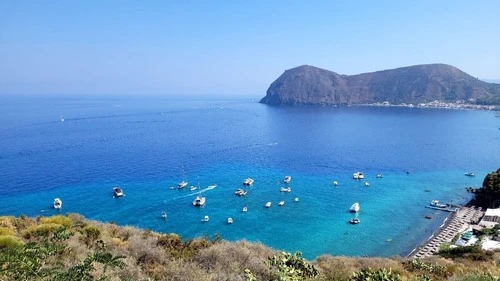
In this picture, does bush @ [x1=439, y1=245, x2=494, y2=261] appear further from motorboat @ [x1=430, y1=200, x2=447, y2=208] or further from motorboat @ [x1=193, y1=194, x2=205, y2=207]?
motorboat @ [x1=193, y1=194, x2=205, y2=207]

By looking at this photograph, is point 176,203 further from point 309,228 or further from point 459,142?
point 459,142

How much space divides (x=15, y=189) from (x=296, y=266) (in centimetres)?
5514

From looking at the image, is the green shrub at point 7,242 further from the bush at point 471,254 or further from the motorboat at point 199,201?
the motorboat at point 199,201

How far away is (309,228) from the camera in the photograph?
4100cm

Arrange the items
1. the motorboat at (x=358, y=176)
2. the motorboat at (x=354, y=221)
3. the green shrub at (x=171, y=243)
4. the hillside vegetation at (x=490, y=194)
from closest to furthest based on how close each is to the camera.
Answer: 1. the green shrub at (x=171, y=243)
2. the motorboat at (x=354, y=221)
3. the hillside vegetation at (x=490, y=194)
4. the motorboat at (x=358, y=176)

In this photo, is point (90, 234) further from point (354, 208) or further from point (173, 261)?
point (354, 208)

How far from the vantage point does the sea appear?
40.6 meters

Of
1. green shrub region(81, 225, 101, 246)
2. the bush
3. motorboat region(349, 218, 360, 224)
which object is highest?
green shrub region(81, 225, 101, 246)

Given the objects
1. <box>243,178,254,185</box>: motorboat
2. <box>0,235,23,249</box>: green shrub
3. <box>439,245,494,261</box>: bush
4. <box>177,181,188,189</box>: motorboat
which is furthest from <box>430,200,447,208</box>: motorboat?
<box>0,235,23,249</box>: green shrub

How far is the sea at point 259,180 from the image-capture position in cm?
4062

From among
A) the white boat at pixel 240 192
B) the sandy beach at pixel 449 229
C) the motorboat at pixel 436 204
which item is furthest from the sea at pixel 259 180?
the motorboat at pixel 436 204

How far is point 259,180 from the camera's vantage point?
194 feet

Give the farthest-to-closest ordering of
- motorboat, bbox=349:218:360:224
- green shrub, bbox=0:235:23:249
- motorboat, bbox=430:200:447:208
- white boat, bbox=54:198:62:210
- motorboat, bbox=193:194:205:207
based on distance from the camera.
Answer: motorboat, bbox=430:200:447:208 → motorboat, bbox=193:194:205:207 → white boat, bbox=54:198:62:210 → motorboat, bbox=349:218:360:224 → green shrub, bbox=0:235:23:249

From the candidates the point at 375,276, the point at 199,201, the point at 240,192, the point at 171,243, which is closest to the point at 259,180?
the point at 240,192
